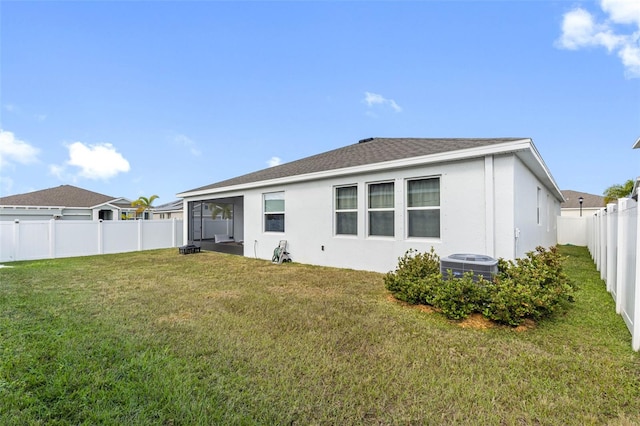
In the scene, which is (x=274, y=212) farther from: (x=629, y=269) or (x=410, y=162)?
(x=629, y=269)

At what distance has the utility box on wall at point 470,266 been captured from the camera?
4688 millimetres

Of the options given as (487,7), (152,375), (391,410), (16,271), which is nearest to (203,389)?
(152,375)

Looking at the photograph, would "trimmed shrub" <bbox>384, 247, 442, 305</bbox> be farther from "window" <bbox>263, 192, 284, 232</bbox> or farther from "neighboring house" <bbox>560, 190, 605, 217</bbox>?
"neighboring house" <bbox>560, 190, 605, 217</bbox>

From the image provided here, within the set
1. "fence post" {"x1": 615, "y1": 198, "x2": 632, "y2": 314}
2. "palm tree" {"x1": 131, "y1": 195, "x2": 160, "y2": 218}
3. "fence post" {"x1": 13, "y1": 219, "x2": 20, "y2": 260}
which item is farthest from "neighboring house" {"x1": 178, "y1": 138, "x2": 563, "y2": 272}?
"palm tree" {"x1": 131, "y1": 195, "x2": 160, "y2": 218}

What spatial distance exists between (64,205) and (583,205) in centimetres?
4791

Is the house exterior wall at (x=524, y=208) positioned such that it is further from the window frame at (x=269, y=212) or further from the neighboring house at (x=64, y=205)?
the neighboring house at (x=64, y=205)

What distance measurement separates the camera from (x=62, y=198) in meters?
23.8

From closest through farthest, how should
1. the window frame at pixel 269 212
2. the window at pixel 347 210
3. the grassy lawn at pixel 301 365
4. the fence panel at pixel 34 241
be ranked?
the grassy lawn at pixel 301 365
the window at pixel 347 210
the window frame at pixel 269 212
the fence panel at pixel 34 241

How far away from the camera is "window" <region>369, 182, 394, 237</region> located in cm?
766

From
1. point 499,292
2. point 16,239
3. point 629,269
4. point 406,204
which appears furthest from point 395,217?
point 16,239

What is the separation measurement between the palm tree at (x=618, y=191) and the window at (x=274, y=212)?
2701 centimetres

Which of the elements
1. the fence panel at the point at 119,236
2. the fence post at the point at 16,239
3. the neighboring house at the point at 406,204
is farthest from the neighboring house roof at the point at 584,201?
the fence post at the point at 16,239

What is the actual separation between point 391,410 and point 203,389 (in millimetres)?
1584

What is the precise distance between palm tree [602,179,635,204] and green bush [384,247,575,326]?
994 inches
